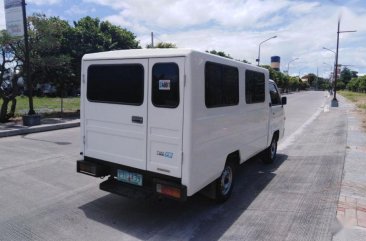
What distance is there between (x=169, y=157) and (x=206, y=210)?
1304 millimetres

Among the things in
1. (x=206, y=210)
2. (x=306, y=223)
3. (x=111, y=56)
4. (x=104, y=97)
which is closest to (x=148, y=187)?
(x=206, y=210)

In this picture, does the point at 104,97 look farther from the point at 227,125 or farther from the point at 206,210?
the point at 206,210

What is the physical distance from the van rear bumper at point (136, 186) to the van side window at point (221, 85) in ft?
3.79

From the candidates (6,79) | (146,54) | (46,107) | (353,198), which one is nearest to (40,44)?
(6,79)

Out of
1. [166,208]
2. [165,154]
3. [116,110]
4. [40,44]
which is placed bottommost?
[166,208]

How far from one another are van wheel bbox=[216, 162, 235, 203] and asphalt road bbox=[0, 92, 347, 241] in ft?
0.46

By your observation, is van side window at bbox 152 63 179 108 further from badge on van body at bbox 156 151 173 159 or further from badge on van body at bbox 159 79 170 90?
badge on van body at bbox 156 151 173 159

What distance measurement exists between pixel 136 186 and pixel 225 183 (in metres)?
1.54

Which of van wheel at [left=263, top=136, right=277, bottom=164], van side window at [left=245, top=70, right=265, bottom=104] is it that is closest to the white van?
van side window at [left=245, top=70, right=265, bottom=104]

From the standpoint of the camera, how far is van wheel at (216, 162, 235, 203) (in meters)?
5.23

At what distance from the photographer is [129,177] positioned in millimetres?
4758

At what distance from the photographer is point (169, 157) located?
432 cm

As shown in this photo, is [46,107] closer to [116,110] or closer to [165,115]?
[116,110]

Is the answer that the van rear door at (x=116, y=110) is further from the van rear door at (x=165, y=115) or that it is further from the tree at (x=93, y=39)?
the tree at (x=93, y=39)
